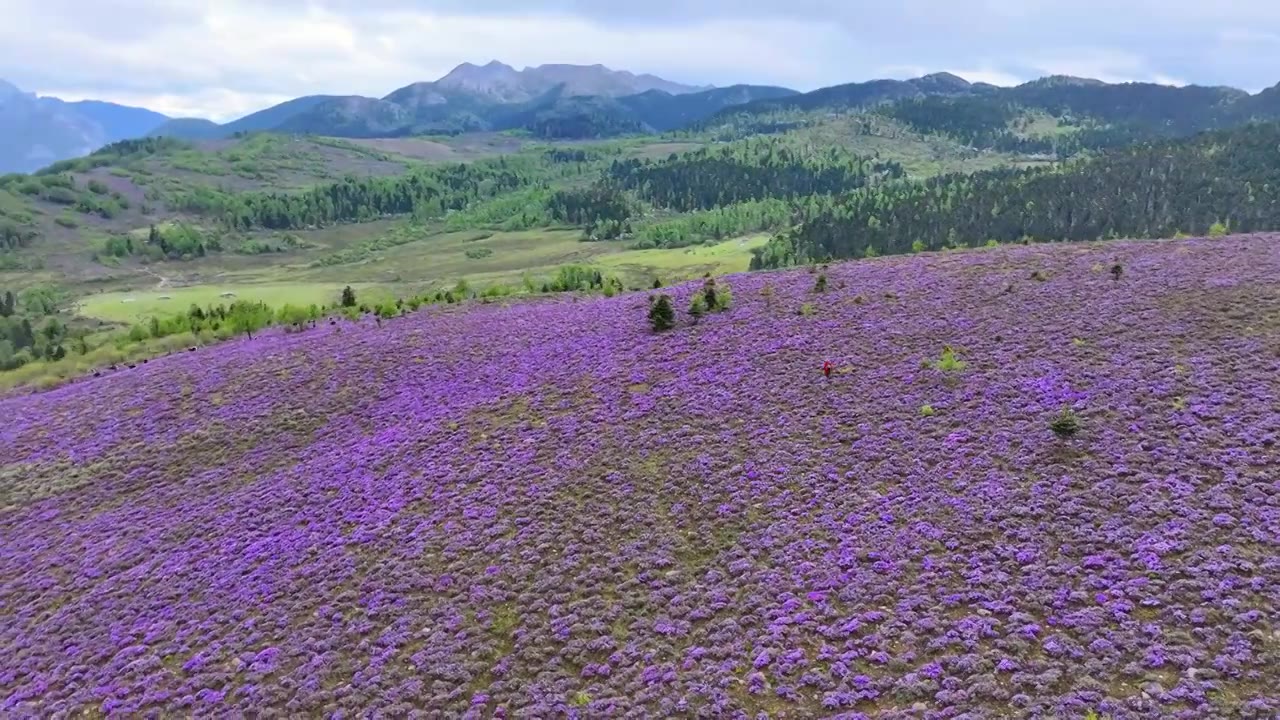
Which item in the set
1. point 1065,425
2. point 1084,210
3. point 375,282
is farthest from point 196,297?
point 1084,210

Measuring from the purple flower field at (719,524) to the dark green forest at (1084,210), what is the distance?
→ 114798 mm

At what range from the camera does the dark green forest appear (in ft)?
518

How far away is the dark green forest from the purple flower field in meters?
115

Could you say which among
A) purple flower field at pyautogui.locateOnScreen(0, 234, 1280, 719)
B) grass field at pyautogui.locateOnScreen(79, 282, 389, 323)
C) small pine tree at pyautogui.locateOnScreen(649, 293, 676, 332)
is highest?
Result: small pine tree at pyautogui.locateOnScreen(649, 293, 676, 332)

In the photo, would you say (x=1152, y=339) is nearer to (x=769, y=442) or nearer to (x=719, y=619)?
(x=769, y=442)

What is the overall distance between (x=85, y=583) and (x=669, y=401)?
25.1m

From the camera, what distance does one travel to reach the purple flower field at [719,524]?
19328mm

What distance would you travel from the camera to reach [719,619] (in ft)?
72.2

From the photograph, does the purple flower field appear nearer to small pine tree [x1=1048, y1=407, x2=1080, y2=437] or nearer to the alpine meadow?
the alpine meadow

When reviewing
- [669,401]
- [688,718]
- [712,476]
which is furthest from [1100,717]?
[669,401]

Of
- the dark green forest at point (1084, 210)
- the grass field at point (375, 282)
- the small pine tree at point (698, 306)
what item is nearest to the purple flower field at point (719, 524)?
the small pine tree at point (698, 306)

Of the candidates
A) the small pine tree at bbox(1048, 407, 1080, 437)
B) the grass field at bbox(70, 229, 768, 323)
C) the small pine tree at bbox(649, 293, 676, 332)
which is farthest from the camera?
the grass field at bbox(70, 229, 768, 323)

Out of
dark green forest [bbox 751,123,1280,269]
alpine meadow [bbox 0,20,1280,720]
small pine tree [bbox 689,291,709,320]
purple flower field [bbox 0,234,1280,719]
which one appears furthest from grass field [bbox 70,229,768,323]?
purple flower field [bbox 0,234,1280,719]

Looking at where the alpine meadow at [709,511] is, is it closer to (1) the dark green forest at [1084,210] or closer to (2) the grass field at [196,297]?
(2) the grass field at [196,297]
